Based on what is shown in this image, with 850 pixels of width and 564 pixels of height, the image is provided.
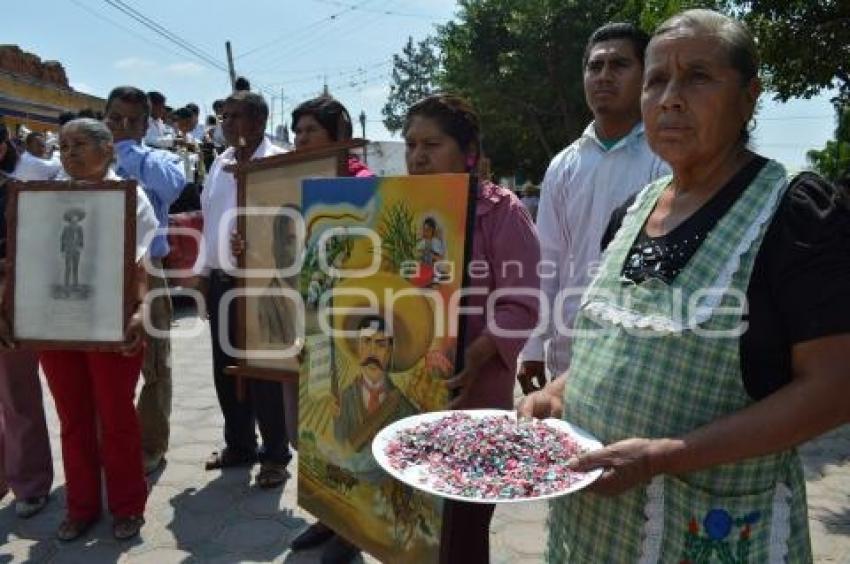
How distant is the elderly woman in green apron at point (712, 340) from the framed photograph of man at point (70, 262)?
2.31 meters

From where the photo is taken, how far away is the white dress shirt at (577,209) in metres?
2.57

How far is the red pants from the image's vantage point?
10.6 feet

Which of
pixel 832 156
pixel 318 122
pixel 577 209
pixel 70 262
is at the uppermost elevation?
pixel 832 156

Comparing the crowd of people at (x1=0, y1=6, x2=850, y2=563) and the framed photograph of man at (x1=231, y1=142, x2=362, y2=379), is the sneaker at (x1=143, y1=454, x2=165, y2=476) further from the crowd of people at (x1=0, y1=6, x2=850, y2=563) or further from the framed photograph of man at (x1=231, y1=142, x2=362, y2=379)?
the crowd of people at (x1=0, y1=6, x2=850, y2=563)

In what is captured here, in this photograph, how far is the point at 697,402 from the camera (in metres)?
1.29

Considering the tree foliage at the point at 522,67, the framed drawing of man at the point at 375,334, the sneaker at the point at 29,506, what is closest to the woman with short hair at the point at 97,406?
the sneaker at the point at 29,506

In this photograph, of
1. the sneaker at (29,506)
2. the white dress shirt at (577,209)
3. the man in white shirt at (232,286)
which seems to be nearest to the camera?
the white dress shirt at (577,209)

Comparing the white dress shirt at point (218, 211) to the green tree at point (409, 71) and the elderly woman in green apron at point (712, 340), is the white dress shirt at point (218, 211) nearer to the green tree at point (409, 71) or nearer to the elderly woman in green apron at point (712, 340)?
the elderly woman in green apron at point (712, 340)

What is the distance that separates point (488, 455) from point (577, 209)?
138cm

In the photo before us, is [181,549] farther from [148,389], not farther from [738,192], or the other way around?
[738,192]

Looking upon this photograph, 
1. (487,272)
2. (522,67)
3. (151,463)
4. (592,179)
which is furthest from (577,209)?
(522,67)

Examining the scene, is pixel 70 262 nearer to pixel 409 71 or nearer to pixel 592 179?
pixel 592 179

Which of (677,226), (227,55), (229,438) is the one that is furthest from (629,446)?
(227,55)

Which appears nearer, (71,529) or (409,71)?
(71,529)
